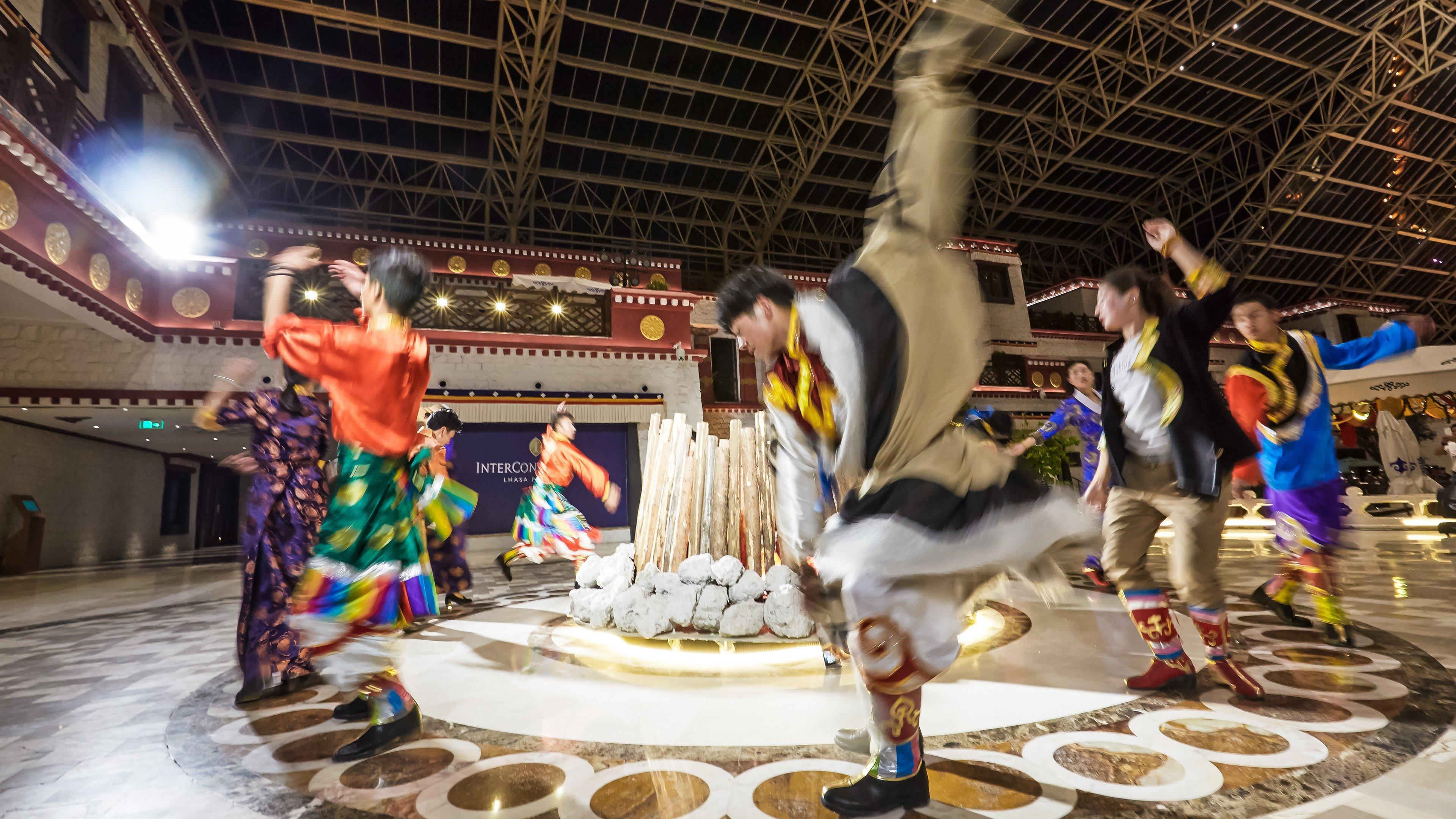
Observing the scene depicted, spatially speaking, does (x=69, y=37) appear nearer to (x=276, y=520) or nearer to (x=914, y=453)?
(x=276, y=520)

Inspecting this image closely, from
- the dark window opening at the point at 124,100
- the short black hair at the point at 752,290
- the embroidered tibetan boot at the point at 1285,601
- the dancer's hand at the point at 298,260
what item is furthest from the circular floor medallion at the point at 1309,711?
the dark window opening at the point at 124,100

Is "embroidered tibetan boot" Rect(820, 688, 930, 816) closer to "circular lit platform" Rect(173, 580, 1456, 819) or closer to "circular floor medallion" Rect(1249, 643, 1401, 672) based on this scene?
"circular lit platform" Rect(173, 580, 1456, 819)

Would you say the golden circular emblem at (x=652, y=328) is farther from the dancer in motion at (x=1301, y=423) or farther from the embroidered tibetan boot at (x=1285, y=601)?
the embroidered tibetan boot at (x=1285, y=601)

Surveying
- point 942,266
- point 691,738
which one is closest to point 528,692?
point 691,738

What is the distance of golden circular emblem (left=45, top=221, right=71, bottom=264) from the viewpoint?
568cm

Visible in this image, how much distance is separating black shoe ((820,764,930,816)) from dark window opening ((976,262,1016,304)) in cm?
1688

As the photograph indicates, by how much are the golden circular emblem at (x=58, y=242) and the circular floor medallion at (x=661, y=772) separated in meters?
7.64

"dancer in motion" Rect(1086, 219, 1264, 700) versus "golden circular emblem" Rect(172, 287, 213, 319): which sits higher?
"golden circular emblem" Rect(172, 287, 213, 319)

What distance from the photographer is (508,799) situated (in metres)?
1.32

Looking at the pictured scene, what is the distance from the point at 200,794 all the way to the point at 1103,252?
76.0ft

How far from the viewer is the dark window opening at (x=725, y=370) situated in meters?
14.5

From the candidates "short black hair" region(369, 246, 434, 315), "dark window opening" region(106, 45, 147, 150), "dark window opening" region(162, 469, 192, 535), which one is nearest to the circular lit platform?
"short black hair" region(369, 246, 434, 315)

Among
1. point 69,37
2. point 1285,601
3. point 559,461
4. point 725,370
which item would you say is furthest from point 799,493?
point 725,370

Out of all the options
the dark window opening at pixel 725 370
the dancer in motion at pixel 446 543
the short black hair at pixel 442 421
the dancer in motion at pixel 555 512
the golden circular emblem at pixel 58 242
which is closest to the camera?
the dancer in motion at pixel 446 543
